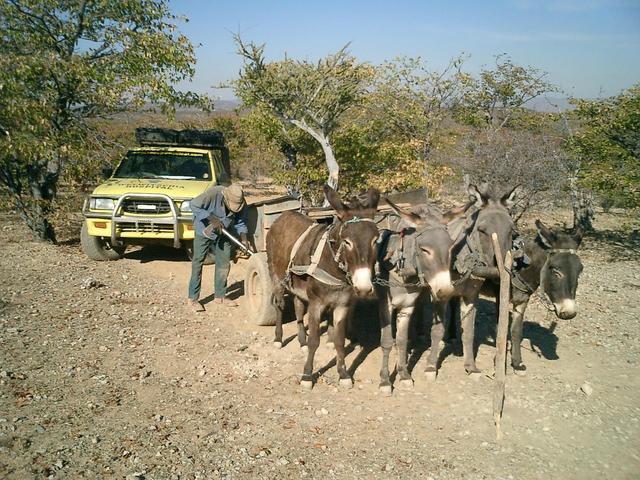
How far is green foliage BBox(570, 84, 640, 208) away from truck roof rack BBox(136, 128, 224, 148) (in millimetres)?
9241

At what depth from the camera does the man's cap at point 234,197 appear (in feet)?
24.5

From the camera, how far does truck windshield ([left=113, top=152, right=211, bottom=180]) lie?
10.6m

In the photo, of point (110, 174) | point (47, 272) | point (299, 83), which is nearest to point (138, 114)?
point (110, 174)

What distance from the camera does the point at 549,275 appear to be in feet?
18.4

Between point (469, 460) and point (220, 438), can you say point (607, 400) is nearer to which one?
point (469, 460)

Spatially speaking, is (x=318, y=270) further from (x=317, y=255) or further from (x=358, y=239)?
(x=358, y=239)

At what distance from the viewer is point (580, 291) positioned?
9758 mm

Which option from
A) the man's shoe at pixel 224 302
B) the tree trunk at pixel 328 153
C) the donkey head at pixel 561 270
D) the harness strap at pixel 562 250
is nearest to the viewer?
the donkey head at pixel 561 270

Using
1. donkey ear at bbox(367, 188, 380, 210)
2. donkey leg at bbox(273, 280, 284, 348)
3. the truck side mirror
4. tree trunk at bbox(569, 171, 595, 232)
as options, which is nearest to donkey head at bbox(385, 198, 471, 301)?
donkey ear at bbox(367, 188, 380, 210)

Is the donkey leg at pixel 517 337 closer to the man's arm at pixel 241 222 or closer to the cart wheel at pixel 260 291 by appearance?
the cart wheel at pixel 260 291

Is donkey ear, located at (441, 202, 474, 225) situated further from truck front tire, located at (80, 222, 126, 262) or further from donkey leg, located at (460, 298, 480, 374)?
truck front tire, located at (80, 222, 126, 262)

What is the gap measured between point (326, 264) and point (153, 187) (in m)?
5.56

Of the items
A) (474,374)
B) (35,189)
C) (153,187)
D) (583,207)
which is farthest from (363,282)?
(583,207)

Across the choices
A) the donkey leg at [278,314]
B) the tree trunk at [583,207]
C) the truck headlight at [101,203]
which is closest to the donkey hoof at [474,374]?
the donkey leg at [278,314]
